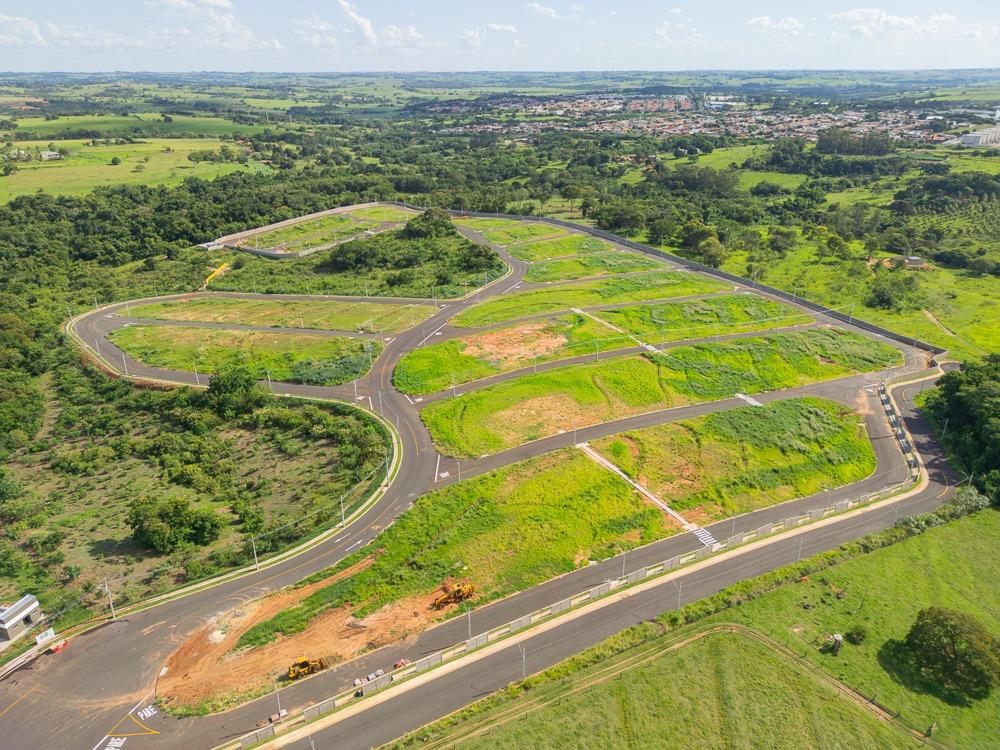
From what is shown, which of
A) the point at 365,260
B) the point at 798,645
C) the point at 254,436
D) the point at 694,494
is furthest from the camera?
the point at 365,260

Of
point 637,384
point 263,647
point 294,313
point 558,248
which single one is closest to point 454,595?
point 263,647

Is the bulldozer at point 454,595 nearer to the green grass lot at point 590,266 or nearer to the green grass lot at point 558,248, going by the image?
the green grass lot at point 590,266

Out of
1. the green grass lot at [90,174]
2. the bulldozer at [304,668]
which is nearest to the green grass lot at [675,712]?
A: the bulldozer at [304,668]

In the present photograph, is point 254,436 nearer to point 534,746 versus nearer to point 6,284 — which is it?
point 534,746

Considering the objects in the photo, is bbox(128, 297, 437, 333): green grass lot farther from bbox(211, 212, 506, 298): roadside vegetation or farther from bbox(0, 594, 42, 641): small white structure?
bbox(0, 594, 42, 641): small white structure


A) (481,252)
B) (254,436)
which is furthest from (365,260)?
(254,436)

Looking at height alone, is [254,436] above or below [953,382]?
below
